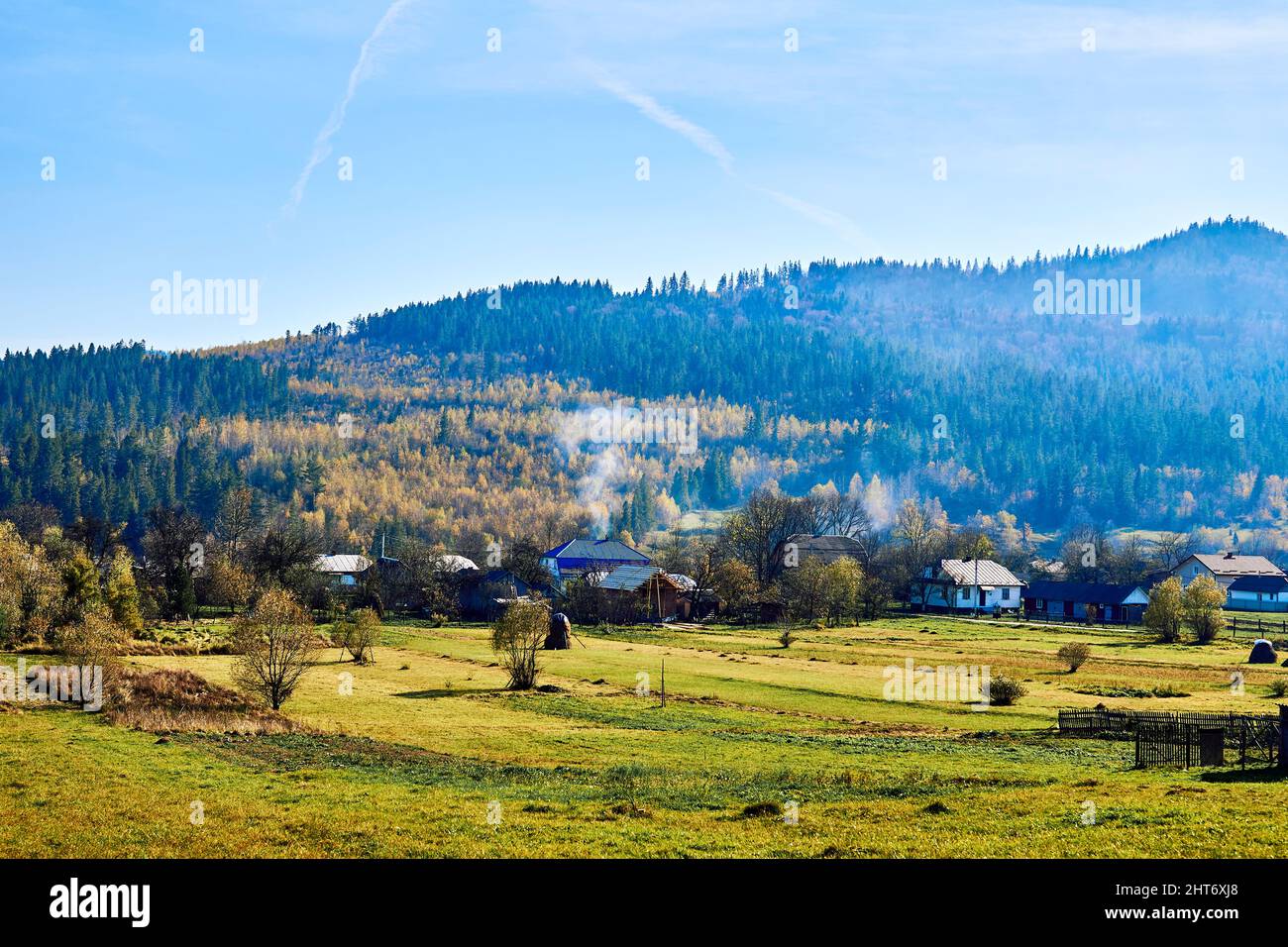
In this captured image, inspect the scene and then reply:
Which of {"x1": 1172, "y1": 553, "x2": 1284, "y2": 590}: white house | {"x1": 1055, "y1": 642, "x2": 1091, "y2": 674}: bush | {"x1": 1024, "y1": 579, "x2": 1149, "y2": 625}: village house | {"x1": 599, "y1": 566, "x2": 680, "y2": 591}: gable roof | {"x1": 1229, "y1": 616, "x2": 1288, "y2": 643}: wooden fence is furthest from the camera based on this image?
{"x1": 1172, "y1": 553, "x2": 1284, "y2": 590}: white house

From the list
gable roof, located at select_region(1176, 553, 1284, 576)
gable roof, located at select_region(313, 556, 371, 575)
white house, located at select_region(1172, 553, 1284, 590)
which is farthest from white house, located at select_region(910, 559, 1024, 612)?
gable roof, located at select_region(313, 556, 371, 575)

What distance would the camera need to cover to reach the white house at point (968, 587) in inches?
4786

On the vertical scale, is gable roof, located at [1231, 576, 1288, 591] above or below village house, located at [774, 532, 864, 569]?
below

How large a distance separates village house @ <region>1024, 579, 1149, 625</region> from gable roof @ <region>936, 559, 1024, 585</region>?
3.11 m

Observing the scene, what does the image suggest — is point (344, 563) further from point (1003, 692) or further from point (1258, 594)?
point (1258, 594)

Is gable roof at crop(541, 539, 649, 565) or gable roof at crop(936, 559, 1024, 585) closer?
gable roof at crop(936, 559, 1024, 585)

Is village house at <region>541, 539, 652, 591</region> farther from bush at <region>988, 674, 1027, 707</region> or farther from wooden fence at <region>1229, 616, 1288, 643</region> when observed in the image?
bush at <region>988, 674, 1027, 707</region>

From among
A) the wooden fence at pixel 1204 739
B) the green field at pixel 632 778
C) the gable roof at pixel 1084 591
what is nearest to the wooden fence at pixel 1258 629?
the gable roof at pixel 1084 591

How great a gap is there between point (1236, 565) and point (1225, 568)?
2.47m

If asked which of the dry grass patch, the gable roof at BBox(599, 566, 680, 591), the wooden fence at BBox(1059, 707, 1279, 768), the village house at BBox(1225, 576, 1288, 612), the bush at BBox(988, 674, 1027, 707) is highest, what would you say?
the wooden fence at BBox(1059, 707, 1279, 768)

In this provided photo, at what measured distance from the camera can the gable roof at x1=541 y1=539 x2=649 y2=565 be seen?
447 ft

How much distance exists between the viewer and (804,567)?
106 metres
